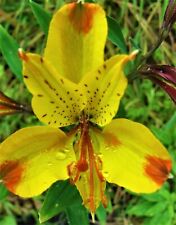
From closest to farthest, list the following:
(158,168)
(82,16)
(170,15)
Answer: (82,16) < (158,168) < (170,15)

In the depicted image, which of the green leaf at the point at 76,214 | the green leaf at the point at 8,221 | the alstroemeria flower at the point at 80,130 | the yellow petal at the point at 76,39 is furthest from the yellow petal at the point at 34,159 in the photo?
the green leaf at the point at 8,221

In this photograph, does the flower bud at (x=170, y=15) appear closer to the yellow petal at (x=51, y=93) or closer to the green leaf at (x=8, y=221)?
the yellow petal at (x=51, y=93)

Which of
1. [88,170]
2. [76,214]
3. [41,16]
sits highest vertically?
[41,16]

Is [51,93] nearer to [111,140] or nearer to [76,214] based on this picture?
[111,140]

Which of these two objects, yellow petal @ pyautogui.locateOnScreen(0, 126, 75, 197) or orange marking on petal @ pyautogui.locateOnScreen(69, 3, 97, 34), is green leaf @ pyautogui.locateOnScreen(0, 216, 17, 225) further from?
orange marking on petal @ pyautogui.locateOnScreen(69, 3, 97, 34)

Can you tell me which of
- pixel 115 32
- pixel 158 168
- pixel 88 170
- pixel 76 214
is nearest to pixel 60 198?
pixel 76 214

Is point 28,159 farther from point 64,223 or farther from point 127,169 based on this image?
point 64,223

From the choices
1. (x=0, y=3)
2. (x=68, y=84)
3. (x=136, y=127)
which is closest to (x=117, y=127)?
(x=136, y=127)
